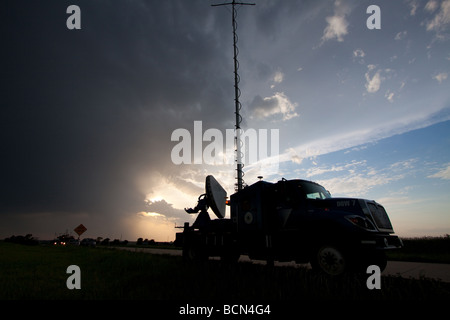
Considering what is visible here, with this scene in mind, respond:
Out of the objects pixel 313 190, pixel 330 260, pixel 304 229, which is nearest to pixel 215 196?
pixel 313 190

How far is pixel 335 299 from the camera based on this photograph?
13.7 ft

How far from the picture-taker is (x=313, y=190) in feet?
26.6

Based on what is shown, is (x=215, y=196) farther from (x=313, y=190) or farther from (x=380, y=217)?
(x=380, y=217)

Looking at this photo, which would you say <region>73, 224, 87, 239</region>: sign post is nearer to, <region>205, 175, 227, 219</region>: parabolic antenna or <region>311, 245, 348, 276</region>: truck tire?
<region>205, 175, 227, 219</region>: parabolic antenna

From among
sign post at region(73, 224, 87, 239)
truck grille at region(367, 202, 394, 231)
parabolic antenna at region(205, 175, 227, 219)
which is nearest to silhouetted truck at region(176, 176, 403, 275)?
truck grille at region(367, 202, 394, 231)

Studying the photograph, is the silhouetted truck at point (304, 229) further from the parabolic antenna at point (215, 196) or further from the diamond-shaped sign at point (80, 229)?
the diamond-shaped sign at point (80, 229)

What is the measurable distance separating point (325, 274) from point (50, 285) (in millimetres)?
7091

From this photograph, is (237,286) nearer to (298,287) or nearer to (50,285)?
(298,287)

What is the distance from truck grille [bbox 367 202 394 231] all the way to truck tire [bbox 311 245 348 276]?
1.56 metres

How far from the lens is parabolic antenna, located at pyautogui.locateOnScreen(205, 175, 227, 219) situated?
11.3 metres

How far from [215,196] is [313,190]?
16.0ft
